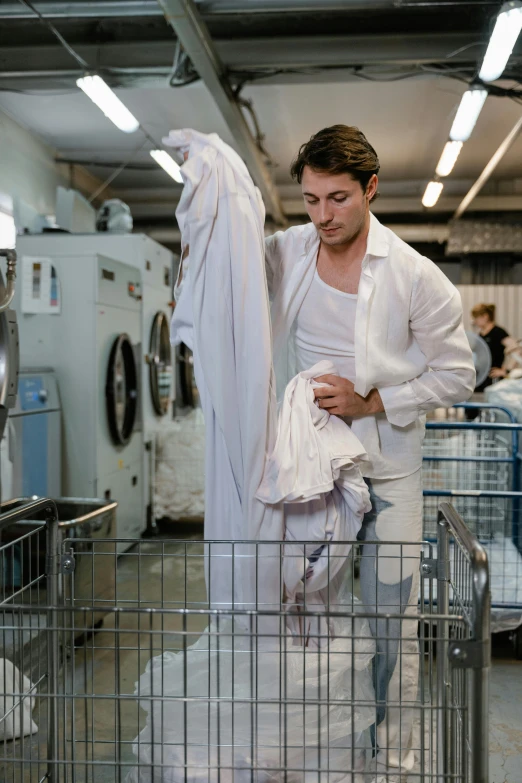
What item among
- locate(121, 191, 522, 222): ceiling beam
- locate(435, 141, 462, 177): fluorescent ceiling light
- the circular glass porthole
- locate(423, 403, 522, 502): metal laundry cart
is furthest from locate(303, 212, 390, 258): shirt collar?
locate(121, 191, 522, 222): ceiling beam

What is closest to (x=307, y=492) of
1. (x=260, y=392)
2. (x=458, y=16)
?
(x=260, y=392)

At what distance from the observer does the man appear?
1.86m

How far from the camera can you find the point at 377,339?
1.91m

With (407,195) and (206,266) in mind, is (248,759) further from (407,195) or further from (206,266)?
(407,195)

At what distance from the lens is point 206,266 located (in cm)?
179

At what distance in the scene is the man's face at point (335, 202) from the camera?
5.92 feet

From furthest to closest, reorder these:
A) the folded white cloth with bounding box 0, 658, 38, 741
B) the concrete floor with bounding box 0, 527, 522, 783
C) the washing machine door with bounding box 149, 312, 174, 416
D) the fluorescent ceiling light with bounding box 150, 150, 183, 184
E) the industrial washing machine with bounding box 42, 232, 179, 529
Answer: the fluorescent ceiling light with bounding box 150, 150, 183, 184 → the washing machine door with bounding box 149, 312, 174, 416 → the industrial washing machine with bounding box 42, 232, 179, 529 → the concrete floor with bounding box 0, 527, 522, 783 → the folded white cloth with bounding box 0, 658, 38, 741

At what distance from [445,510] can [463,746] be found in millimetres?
473

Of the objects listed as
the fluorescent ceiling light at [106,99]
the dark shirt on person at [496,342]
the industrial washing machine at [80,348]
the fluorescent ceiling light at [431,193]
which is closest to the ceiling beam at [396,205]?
the fluorescent ceiling light at [431,193]

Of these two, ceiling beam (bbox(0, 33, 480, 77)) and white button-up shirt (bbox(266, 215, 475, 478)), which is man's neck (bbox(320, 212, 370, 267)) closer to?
white button-up shirt (bbox(266, 215, 475, 478))

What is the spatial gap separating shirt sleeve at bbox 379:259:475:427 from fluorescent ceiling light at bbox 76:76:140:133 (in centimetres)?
357

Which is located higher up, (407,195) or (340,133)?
(407,195)

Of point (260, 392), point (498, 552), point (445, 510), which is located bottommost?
point (498, 552)

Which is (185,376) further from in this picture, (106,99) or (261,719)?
(261,719)
